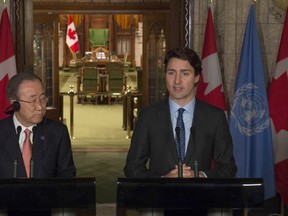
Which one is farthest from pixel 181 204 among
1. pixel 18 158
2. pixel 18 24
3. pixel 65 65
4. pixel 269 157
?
pixel 65 65

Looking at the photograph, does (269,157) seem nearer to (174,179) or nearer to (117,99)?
(174,179)

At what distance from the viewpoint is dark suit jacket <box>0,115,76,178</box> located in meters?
3.29

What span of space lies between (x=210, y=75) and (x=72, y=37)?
54.0 ft

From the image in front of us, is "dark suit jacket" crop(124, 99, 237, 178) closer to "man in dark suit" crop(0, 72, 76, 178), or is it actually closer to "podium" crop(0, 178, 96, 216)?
"man in dark suit" crop(0, 72, 76, 178)

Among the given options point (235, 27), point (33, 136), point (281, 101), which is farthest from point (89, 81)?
point (33, 136)

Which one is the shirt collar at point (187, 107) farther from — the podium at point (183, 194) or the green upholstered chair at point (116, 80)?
the green upholstered chair at point (116, 80)

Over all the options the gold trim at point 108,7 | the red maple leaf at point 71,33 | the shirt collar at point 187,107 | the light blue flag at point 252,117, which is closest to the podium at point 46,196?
the shirt collar at point 187,107

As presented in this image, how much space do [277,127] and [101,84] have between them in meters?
10.2

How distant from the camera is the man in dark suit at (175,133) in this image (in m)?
3.32

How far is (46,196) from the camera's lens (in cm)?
221

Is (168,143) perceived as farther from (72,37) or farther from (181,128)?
(72,37)

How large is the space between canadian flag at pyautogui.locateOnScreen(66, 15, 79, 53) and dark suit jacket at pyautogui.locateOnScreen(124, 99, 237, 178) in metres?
18.5

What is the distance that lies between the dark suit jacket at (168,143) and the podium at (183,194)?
107 cm

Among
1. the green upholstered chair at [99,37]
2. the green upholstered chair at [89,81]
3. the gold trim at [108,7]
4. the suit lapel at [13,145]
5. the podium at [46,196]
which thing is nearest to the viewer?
the podium at [46,196]
